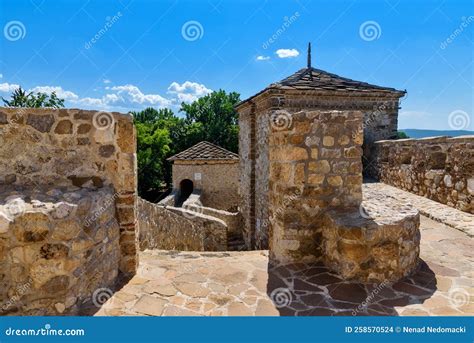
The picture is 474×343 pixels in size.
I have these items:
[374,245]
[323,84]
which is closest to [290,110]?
[323,84]

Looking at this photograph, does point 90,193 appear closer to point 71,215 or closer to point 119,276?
point 71,215

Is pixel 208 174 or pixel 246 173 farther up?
pixel 246 173

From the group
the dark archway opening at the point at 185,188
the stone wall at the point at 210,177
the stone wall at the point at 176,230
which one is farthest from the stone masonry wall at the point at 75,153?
the dark archway opening at the point at 185,188

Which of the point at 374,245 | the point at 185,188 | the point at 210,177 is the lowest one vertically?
the point at 185,188

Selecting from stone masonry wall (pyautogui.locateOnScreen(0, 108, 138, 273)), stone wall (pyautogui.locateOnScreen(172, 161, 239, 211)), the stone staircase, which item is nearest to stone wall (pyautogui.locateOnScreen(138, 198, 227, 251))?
the stone staircase

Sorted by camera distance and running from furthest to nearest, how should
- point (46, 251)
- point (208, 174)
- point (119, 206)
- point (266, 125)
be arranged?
point (208, 174), point (266, 125), point (119, 206), point (46, 251)

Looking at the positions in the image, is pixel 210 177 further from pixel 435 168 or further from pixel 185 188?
pixel 435 168

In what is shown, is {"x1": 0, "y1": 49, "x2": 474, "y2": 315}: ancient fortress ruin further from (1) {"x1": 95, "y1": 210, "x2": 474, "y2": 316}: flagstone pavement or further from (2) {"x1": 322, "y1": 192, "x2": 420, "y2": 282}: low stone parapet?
(1) {"x1": 95, "y1": 210, "x2": 474, "y2": 316}: flagstone pavement

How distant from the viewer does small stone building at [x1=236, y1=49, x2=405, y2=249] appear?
9.45 metres

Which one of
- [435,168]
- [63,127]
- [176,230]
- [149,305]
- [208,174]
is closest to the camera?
[149,305]

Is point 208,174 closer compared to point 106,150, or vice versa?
point 106,150

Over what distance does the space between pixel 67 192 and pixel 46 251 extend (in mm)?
662

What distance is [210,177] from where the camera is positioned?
17.3 m

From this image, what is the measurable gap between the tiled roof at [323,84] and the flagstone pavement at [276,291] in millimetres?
6410
